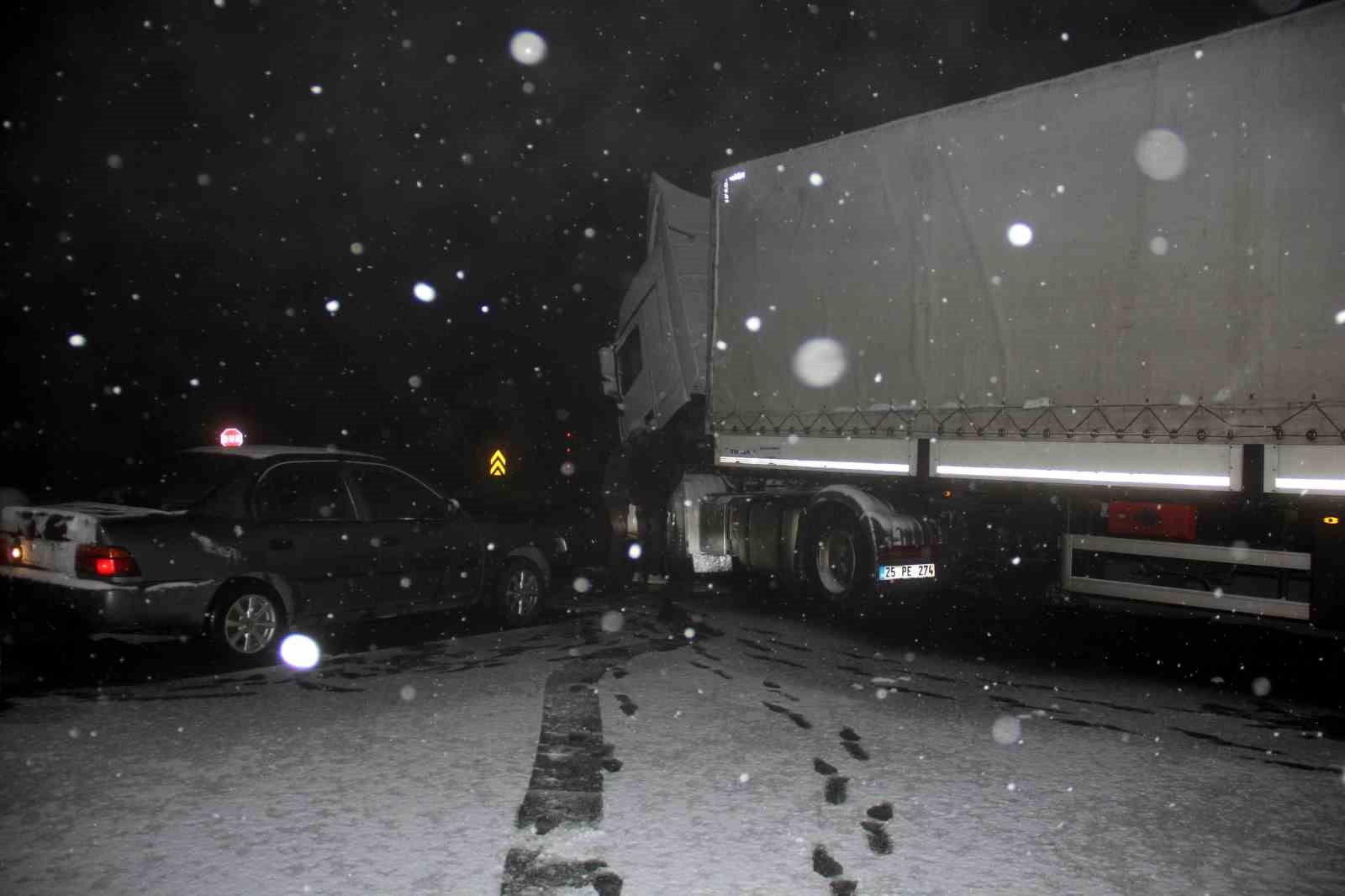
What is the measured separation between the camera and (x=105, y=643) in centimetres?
880

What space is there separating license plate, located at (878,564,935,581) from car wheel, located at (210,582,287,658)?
534cm

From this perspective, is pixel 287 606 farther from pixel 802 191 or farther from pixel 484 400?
pixel 484 400

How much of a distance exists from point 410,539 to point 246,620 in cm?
157

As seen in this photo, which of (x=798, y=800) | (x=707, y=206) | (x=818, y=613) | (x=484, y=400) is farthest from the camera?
(x=484, y=400)

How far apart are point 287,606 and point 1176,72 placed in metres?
7.35

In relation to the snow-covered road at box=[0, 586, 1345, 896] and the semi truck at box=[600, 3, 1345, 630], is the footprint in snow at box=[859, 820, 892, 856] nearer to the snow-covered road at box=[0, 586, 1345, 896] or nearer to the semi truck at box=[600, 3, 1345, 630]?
the snow-covered road at box=[0, 586, 1345, 896]

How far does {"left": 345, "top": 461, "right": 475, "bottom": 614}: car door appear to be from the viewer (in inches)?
356

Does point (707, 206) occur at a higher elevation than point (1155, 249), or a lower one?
higher

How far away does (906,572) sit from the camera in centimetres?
1077

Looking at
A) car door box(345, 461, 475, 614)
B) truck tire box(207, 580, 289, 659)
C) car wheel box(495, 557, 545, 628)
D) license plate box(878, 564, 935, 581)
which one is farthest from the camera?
license plate box(878, 564, 935, 581)

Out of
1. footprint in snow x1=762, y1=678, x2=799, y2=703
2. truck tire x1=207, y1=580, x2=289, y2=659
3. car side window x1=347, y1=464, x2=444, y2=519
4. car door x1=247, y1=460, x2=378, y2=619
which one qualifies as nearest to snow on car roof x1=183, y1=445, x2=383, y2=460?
car door x1=247, y1=460, x2=378, y2=619

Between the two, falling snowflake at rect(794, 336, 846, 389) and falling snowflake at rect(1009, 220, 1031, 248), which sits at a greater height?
falling snowflake at rect(1009, 220, 1031, 248)

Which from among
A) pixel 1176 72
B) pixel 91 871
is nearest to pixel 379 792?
pixel 91 871

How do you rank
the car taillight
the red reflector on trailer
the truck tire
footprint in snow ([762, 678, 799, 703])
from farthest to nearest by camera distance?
the red reflector on trailer < the truck tire < the car taillight < footprint in snow ([762, 678, 799, 703])
